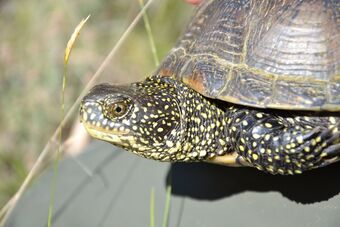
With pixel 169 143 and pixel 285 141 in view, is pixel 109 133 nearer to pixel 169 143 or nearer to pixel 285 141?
pixel 169 143

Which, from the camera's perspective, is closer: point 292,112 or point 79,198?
point 292,112

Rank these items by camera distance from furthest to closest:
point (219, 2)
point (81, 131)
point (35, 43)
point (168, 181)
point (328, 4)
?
1. point (35, 43)
2. point (81, 131)
3. point (168, 181)
4. point (219, 2)
5. point (328, 4)

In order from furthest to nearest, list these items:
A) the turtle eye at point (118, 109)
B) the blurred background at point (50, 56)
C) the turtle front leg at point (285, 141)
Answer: the blurred background at point (50, 56) → the turtle eye at point (118, 109) → the turtle front leg at point (285, 141)

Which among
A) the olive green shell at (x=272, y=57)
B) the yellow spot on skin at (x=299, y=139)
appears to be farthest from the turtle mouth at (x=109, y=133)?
the yellow spot on skin at (x=299, y=139)

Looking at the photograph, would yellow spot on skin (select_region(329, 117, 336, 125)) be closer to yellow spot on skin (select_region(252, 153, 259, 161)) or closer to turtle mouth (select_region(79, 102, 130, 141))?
yellow spot on skin (select_region(252, 153, 259, 161))

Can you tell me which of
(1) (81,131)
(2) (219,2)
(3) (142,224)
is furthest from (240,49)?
(1) (81,131)

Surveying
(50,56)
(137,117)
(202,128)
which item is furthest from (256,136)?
(50,56)

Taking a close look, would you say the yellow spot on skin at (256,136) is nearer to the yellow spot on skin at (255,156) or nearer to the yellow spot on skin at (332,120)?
the yellow spot on skin at (255,156)

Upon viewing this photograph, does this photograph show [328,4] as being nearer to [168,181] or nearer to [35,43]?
[168,181]
